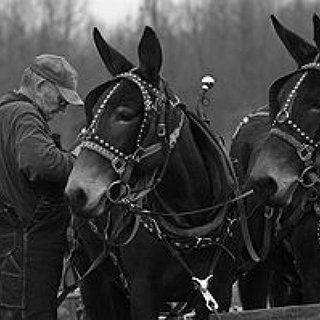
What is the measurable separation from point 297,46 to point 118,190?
4.06ft

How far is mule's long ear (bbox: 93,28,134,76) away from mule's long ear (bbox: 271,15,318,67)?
84cm

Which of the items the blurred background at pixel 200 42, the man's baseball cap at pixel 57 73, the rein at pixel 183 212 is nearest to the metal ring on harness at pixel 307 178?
the rein at pixel 183 212

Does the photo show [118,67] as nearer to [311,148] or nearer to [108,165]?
[108,165]

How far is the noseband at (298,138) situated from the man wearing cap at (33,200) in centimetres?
135

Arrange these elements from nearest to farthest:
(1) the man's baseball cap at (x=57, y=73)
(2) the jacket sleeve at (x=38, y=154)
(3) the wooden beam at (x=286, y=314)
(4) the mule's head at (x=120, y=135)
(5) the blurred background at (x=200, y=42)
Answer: (3) the wooden beam at (x=286, y=314) < (4) the mule's head at (x=120, y=135) < (2) the jacket sleeve at (x=38, y=154) < (1) the man's baseball cap at (x=57, y=73) < (5) the blurred background at (x=200, y=42)

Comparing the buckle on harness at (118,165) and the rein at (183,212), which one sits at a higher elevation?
the buckle on harness at (118,165)

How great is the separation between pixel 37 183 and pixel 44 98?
59cm

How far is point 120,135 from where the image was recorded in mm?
5109

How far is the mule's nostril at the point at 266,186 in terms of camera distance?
192 inches

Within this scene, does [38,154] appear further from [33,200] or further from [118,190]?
[118,190]

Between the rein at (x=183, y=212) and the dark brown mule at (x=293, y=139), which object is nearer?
the dark brown mule at (x=293, y=139)

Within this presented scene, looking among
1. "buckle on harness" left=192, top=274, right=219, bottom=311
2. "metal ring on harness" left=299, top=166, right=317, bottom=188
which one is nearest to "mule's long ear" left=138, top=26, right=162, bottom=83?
"metal ring on harness" left=299, top=166, right=317, bottom=188

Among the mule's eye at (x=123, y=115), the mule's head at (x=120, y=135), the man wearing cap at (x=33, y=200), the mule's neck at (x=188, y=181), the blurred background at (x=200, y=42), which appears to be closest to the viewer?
the mule's head at (x=120, y=135)

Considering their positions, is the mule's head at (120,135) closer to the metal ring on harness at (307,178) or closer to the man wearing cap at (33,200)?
the man wearing cap at (33,200)
